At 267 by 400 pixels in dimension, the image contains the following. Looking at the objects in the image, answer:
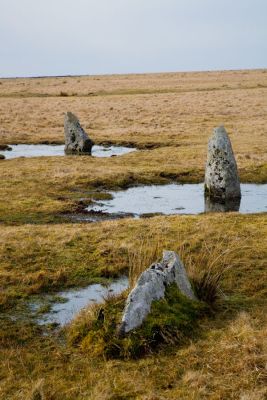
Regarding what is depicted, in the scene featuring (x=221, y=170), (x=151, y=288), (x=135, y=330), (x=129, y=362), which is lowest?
(x=129, y=362)

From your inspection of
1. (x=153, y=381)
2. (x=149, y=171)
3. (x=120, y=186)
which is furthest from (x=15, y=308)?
(x=149, y=171)

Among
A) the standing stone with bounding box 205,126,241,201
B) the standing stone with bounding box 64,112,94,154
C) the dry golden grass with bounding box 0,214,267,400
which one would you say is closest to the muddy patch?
the standing stone with bounding box 205,126,241,201

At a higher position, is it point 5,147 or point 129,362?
point 5,147

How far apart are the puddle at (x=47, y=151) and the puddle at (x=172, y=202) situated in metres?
11.1

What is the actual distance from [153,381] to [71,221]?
11.7 m

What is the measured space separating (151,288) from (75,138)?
2951 centimetres

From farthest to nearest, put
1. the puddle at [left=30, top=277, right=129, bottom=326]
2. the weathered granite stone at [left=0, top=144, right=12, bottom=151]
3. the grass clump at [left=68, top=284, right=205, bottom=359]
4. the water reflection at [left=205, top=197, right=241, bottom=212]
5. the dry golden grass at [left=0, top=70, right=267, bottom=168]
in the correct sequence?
the dry golden grass at [left=0, top=70, right=267, bottom=168], the weathered granite stone at [left=0, top=144, right=12, bottom=151], the water reflection at [left=205, top=197, right=241, bottom=212], the puddle at [left=30, top=277, right=129, bottom=326], the grass clump at [left=68, top=284, right=205, bottom=359]

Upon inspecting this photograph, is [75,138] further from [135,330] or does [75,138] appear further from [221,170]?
[135,330]

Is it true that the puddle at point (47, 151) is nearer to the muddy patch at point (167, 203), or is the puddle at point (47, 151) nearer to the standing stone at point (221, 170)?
the muddy patch at point (167, 203)

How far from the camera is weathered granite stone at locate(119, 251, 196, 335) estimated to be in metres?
8.88

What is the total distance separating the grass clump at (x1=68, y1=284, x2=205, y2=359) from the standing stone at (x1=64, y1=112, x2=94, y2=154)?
28069 mm

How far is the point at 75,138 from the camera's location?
1489 inches

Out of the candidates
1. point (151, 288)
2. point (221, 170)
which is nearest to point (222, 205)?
point (221, 170)

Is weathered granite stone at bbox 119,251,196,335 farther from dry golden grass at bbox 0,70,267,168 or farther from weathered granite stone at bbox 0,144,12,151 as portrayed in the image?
weathered granite stone at bbox 0,144,12,151
